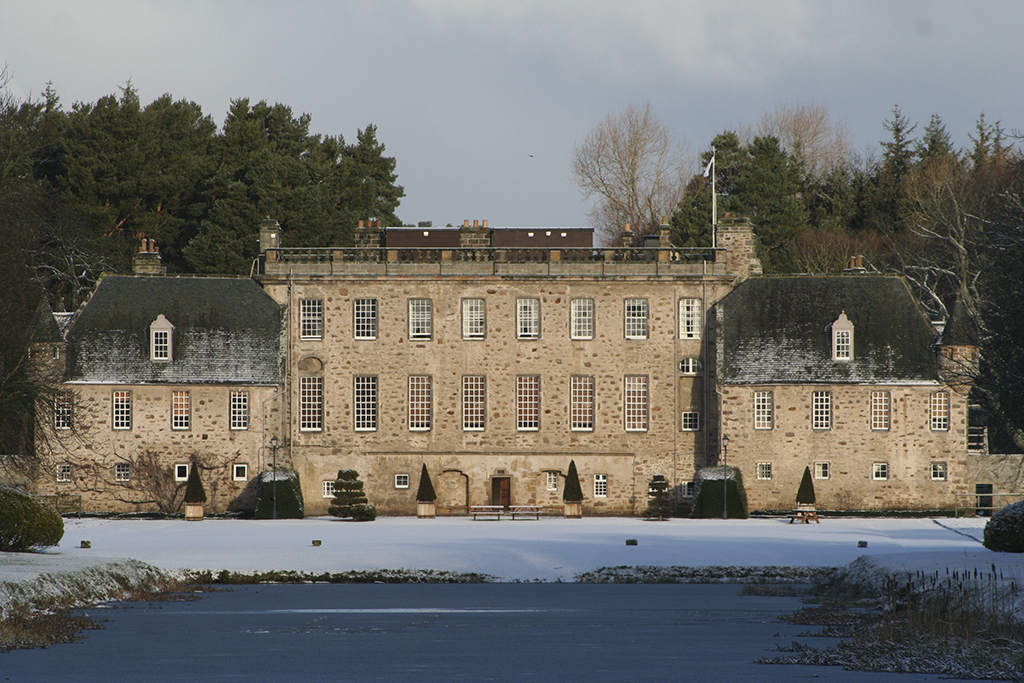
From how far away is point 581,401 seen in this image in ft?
161

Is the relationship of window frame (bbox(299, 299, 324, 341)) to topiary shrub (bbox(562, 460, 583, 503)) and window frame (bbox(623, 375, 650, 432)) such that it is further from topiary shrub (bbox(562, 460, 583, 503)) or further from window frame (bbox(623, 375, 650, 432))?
window frame (bbox(623, 375, 650, 432))

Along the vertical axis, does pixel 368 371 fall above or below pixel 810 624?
above

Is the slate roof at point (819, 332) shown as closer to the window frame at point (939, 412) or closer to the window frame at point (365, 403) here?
the window frame at point (939, 412)

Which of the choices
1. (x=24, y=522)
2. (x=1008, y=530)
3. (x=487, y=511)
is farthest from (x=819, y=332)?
(x=24, y=522)

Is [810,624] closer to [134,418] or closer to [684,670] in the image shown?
[684,670]

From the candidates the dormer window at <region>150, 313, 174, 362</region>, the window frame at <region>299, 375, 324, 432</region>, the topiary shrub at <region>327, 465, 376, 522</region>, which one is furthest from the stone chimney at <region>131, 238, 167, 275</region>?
the topiary shrub at <region>327, 465, 376, 522</region>

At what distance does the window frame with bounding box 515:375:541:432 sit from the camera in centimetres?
4909

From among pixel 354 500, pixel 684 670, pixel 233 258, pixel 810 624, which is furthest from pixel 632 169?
pixel 684 670

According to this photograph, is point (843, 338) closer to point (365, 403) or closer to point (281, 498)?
point (365, 403)

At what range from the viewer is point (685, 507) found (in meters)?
48.4

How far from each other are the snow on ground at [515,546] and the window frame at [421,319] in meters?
8.07

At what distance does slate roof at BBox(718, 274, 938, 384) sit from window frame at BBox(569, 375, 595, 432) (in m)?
4.85

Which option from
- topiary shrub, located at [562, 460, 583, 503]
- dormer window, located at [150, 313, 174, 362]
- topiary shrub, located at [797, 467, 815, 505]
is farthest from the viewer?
dormer window, located at [150, 313, 174, 362]

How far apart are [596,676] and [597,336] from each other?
33169 mm
